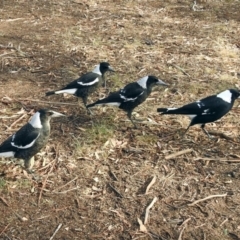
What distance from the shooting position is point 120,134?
5812mm

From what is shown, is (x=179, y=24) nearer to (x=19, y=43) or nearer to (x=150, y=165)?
(x=19, y=43)

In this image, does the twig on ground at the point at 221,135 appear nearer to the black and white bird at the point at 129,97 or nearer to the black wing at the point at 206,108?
the black wing at the point at 206,108

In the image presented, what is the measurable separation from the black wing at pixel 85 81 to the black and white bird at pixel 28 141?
3.83 feet

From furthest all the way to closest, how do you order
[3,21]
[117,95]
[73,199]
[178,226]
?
[3,21] → [117,95] → [73,199] → [178,226]

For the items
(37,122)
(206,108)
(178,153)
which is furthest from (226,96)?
(37,122)

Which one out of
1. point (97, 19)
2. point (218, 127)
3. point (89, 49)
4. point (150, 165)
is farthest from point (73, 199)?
point (97, 19)

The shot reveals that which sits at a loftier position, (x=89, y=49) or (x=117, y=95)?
(x=117, y=95)

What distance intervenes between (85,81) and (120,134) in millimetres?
882

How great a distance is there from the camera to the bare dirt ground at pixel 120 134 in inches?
178

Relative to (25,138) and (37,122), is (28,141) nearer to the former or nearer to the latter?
(25,138)

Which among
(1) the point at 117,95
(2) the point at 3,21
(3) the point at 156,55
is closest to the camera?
(1) the point at 117,95

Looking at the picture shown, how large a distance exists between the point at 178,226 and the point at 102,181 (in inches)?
38.6

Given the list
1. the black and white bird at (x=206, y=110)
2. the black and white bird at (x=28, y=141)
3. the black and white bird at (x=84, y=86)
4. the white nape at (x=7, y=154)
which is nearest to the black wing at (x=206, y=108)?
the black and white bird at (x=206, y=110)

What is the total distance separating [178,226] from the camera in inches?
176
